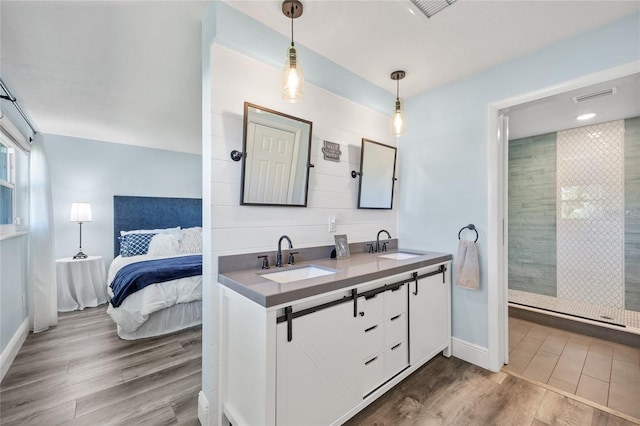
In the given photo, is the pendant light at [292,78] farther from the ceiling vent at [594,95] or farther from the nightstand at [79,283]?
the nightstand at [79,283]

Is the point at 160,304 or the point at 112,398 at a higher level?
the point at 160,304

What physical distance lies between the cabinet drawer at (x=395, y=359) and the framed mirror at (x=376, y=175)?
117 centimetres

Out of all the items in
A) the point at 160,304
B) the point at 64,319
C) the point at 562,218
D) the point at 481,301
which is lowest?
the point at 64,319

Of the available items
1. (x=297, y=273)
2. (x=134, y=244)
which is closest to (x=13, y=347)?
(x=134, y=244)

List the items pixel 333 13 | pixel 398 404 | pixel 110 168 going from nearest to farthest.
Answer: pixel 333 13 < pixel 398 404 < pixel 110 168

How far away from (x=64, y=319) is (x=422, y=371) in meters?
4.14

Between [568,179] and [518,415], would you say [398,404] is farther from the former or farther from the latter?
[568,179]

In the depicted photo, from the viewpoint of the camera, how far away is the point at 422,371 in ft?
7.23

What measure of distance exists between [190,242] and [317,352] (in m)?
3.61

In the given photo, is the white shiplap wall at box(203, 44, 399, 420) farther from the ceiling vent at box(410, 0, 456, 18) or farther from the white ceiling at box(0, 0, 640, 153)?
the ceiling vent at box(410, 0, 456, 18)

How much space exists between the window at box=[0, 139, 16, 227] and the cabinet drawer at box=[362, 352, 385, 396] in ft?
10.9

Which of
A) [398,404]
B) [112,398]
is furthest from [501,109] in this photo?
A: [112,398]

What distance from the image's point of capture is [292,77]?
142cm

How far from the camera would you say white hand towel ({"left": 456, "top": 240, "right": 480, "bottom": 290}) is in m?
2.25
